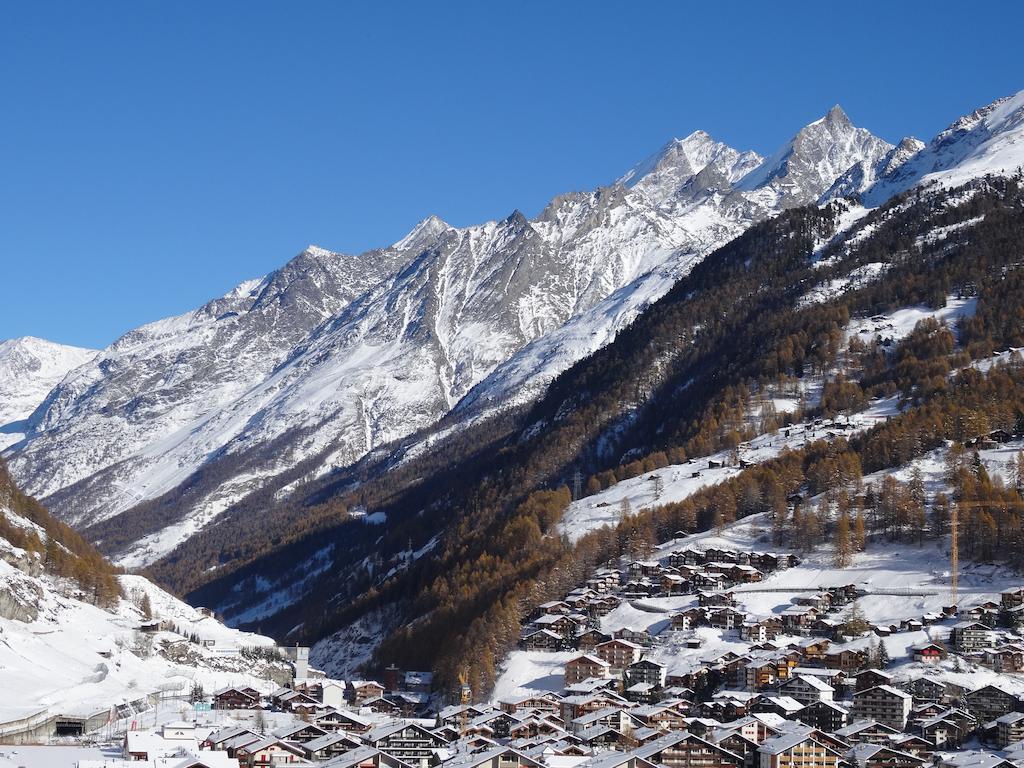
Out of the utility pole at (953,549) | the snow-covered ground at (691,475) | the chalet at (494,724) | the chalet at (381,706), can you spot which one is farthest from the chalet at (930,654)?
the snow-covered ground at (691,475)

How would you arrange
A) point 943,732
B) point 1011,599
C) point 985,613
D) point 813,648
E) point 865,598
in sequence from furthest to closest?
1. point 865,598
2. point 1011,599
3. point 985,613
4. point 813,648
5. point 943,732

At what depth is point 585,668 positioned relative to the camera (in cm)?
12575

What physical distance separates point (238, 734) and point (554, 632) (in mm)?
43008

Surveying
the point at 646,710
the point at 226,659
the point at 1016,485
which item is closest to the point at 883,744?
the point at 646,710

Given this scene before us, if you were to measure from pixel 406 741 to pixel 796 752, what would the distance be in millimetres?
25965

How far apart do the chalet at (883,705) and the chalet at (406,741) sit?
1191 inches

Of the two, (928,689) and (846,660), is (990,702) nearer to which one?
(928,689)

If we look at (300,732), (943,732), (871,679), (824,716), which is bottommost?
(943,732)

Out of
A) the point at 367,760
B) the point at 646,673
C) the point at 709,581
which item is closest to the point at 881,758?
the point at 646,673

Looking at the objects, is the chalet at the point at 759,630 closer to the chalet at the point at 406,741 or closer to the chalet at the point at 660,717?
the chalet at the point at 660,717

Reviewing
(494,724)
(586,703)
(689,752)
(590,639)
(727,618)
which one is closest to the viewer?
(689,752)

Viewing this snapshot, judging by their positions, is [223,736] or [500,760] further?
[223,736]

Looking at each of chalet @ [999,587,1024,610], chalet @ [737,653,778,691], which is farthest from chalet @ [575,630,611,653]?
chalet @ [999,587,1024,610]

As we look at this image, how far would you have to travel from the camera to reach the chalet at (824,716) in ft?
355
